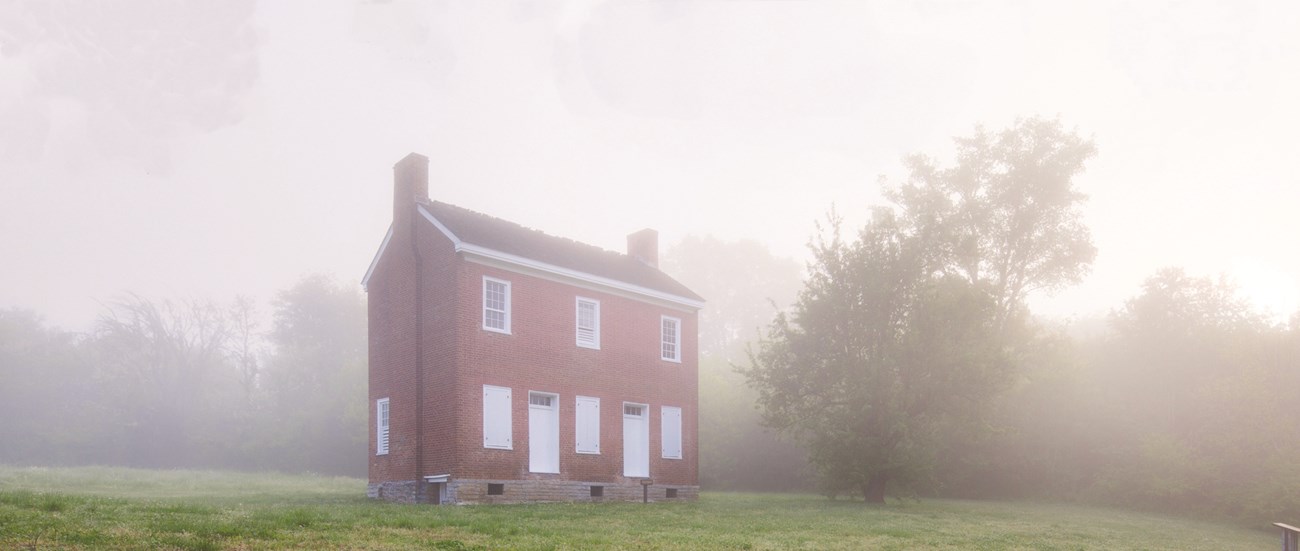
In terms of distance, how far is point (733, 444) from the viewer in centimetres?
4384

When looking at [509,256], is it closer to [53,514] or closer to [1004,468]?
[53,514]

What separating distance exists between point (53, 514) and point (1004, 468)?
32.3 meters

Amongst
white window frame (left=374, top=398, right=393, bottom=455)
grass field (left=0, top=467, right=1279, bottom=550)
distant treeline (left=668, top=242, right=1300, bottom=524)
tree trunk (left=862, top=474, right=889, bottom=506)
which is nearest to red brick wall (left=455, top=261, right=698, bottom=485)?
grass field (left=0, top=467, right=1279, bottom=550)

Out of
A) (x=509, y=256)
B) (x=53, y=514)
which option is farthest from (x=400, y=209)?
(x=53, y=514)

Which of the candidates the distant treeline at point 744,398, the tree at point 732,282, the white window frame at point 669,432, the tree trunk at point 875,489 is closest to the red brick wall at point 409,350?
the white window frame at point 669,432

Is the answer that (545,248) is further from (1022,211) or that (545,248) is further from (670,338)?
(1022,211)

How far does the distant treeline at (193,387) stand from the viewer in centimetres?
6334

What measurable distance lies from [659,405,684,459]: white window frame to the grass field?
3.54 metres

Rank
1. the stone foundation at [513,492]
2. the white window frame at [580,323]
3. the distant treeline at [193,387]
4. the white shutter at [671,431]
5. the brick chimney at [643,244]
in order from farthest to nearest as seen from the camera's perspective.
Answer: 1. the distant treeline at [193,387]
2. the brick chimney at [643,244]
3. the white shutter at [671,431]
4. the white window frame at [580,323]
5. the stone foundation at [513,492]

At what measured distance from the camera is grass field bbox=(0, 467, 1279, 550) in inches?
548

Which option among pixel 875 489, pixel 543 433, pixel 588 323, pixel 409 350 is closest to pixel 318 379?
pixel 409 350

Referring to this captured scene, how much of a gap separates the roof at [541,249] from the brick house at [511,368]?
0.24 feet

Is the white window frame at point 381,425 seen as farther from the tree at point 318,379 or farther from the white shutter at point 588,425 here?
the tree at point 318,379

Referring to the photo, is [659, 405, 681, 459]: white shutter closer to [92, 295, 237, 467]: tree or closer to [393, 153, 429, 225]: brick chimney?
[393, 153, 429, 225]: brick chimney
